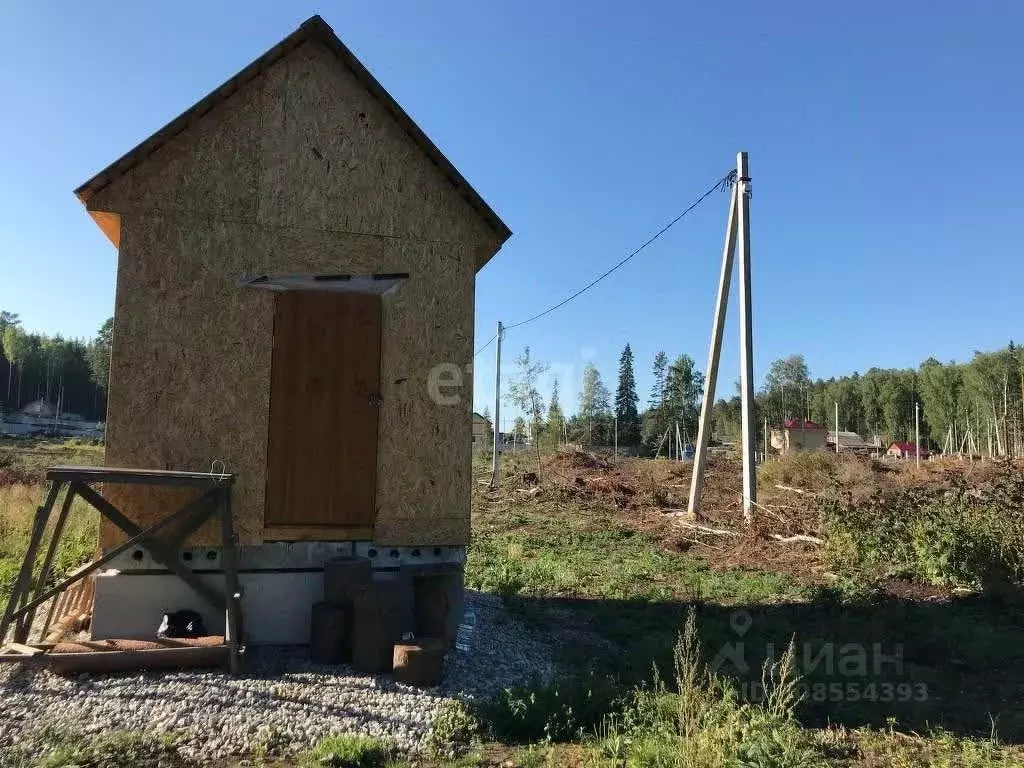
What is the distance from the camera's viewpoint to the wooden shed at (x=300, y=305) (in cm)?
620

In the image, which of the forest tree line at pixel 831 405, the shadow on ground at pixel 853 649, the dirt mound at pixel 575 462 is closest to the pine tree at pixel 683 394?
the forest tree line at pixel 831 405

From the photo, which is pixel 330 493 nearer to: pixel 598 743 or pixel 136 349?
pixel 136 349

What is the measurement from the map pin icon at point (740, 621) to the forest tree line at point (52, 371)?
84.0 m

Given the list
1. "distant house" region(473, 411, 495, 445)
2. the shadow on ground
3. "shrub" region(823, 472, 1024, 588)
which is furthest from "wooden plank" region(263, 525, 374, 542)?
"distant house" region(473, 411, 495, 445)

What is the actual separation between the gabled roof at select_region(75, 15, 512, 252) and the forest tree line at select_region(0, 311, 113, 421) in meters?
81.7

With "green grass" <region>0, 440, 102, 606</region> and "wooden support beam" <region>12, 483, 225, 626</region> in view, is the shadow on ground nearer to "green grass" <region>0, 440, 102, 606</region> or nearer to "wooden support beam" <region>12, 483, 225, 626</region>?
"wooden support beam" <region>12, 483, 225, 626</region>

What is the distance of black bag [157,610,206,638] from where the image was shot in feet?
18.8

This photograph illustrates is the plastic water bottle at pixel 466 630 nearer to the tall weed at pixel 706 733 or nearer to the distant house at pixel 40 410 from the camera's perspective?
the tall weed at pixel 706 733

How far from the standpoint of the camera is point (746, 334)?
42.5ft

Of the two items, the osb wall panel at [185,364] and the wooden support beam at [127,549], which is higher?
the osb wall panel at [185,364]

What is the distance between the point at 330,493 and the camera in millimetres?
6375

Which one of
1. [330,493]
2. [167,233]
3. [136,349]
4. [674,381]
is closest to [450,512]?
[330,493]

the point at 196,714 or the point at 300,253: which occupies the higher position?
the point at 300,253

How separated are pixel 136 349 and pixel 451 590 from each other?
375cm
